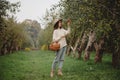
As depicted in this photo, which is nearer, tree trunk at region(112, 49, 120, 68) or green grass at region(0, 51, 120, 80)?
green grass at region(0, 51, 120, 80)

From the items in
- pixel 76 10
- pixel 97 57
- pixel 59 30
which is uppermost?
pixel 76 10

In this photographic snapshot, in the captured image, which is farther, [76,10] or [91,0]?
[76,10]

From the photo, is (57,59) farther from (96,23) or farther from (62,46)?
(96,23)

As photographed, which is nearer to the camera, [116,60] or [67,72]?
[67,72]

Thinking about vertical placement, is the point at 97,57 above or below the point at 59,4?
below

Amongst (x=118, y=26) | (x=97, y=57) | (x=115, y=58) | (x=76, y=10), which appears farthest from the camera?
(x=97, y=57)

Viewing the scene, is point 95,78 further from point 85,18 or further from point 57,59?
point 85,18

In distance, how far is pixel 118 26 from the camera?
12969mm

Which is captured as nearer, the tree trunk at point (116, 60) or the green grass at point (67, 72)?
the green grass at point (67, 72)

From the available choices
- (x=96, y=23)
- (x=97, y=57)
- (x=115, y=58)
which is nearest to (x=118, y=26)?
(x=96, y=23)

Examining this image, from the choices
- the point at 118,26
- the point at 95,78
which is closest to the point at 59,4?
the point at 118,26

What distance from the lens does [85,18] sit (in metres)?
12.3

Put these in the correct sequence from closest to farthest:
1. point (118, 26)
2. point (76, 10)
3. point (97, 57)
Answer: point (118, 26) → point (76, 10) → point (97, 57)

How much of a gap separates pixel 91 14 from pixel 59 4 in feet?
10.7
